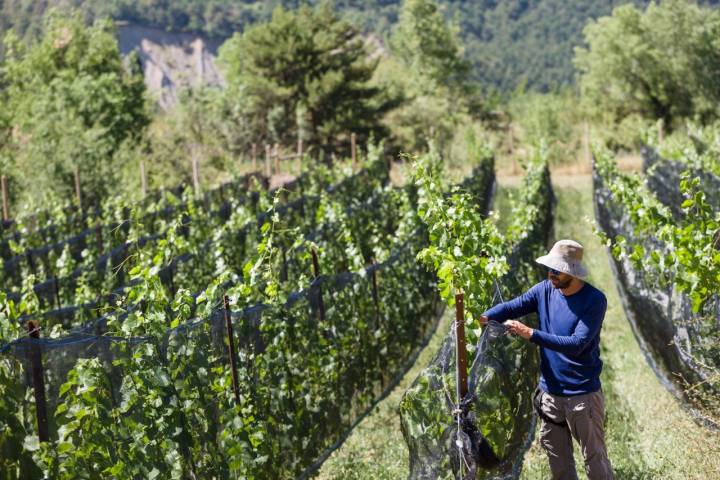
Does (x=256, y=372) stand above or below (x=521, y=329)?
below

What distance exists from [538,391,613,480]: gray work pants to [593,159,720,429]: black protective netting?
2.48 ft

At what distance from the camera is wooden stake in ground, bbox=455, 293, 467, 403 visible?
4.40 meters

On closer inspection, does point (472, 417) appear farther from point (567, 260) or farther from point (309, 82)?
point (309, 82)

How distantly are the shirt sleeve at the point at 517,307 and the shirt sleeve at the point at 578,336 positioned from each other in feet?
1.14

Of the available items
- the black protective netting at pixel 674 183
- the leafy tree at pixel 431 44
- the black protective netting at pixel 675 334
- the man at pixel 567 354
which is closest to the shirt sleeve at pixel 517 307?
the man at pixel 567 354

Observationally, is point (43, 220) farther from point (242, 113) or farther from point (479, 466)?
point (242, 113)

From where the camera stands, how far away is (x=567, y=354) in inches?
173

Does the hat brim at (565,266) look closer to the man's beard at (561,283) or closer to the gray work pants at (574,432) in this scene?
the man's beard at (561,283)

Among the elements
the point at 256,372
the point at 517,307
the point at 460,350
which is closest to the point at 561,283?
the point at 517,307

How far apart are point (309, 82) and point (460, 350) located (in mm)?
30117

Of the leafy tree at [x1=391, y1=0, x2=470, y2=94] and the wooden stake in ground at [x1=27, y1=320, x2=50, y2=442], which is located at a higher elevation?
the wooden stake in ground at [x1=27, y1=320, x2=50, y2=442]

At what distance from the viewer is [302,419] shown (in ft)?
20.2

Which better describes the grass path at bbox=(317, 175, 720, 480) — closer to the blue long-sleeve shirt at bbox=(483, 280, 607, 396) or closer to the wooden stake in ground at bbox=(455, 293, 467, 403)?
the blue long-sleeve shirt at bbox=(483, 280, 607, 396)

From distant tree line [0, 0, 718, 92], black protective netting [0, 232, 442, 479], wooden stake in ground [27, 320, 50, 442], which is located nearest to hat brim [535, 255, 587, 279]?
black protective netting [0, 232, 442, 479]
